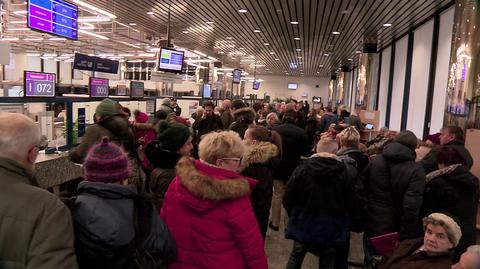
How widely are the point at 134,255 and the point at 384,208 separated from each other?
7.62 ft

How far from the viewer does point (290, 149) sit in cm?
517

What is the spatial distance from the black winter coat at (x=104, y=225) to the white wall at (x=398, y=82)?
10936mm

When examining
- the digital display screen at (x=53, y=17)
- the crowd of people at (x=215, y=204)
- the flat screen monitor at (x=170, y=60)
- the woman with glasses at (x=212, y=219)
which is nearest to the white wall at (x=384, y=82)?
the flat screen monitor at (x=170, y=60)

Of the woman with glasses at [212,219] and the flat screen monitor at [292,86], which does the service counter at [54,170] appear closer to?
the woman with glasses at [212,219]

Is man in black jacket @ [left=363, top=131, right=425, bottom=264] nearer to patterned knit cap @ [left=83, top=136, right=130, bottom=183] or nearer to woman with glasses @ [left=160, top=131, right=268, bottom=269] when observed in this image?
woman with glasses @ [left=160, top=131, right=268, bottom=269]

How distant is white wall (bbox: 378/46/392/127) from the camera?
13852mm

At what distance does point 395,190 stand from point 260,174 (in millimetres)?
1068

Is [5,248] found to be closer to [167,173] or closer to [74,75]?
[167,173]

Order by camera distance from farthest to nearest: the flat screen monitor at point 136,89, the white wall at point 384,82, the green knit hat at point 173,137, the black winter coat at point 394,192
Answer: the white wall at point 384,82 < the flat screen monitor at point 136,89 < the black winter coat at point 394,192 < the green knit hat at point 173,137

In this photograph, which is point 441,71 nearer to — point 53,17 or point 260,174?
point 260,174

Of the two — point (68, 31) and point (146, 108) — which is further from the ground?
point (68, 31)

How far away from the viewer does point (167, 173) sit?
2602 mm

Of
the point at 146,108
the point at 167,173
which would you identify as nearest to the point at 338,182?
the point at 167,173

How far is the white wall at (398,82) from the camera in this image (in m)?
11.6
